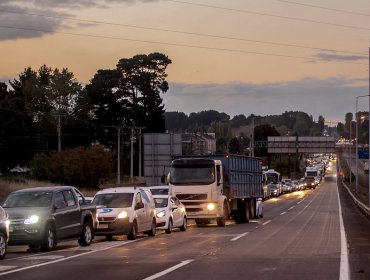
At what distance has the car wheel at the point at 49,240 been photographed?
22812mm

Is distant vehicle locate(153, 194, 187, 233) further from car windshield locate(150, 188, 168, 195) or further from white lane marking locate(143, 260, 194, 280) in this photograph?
white lane marking locate(143, 260, 194, 280)

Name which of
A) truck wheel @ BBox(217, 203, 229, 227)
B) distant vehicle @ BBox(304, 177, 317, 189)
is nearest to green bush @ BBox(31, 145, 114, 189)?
truck wheel @ BBox(217, 203, 229, 227)

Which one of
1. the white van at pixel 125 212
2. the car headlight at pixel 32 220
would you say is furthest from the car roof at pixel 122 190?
the car headlight at pixel 32 220

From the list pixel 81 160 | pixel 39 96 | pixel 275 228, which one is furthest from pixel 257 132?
pixel 275 228

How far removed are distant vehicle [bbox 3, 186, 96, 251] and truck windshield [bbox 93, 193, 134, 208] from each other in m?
2.64

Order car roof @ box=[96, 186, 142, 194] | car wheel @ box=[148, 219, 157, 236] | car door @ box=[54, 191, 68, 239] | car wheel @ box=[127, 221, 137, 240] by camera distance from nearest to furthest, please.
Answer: car door @ box=[54, 191, 68, 239], car wheel @ box=[127, 221, 137, 240], car roof @ box=[96, 186, 142, 194], car wheel @ box=[148, 219, 157, 236]

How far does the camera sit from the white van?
2780cm

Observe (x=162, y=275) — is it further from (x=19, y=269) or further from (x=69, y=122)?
(x=69, y=122)

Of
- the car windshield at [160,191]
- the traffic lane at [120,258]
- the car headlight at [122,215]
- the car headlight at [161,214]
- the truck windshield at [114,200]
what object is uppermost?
the car windshield at [160,191]

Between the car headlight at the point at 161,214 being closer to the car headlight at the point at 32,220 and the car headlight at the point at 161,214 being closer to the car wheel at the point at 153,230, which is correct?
the car wheel at the point at 153,230

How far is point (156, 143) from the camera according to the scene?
1826 inches

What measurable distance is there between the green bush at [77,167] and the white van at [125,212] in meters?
43.0

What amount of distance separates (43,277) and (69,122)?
88.4 meters

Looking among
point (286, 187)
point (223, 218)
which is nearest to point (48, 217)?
point (223, 218)
